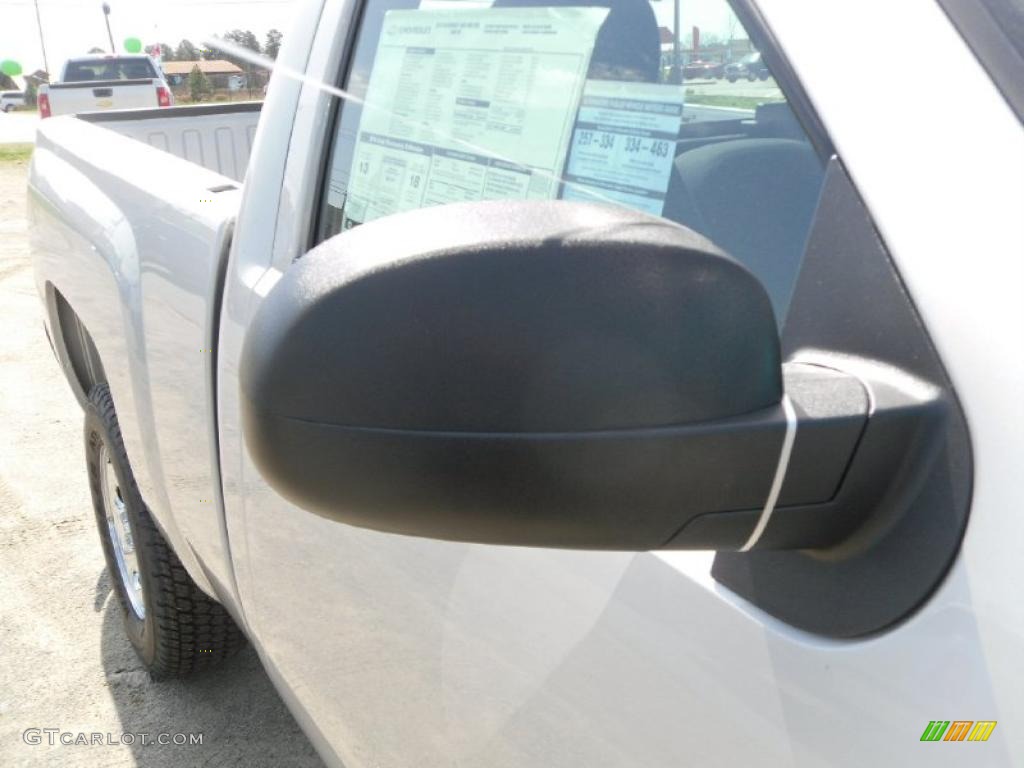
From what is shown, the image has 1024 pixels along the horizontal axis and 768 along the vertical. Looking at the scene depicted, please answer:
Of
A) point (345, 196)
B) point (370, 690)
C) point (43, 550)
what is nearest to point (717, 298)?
point (370, 690)

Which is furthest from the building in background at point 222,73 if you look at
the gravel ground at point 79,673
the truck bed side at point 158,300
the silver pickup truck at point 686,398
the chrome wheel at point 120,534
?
the gravel ground at point 79,673

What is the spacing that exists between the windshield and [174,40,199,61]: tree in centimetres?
1350

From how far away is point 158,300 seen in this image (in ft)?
6.92

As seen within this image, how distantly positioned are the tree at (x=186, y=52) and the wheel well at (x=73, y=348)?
105 centimetres

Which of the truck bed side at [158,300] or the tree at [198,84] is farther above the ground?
the tree at [198,84]

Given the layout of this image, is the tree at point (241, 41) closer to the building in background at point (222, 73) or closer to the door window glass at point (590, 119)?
the building in background at point (222, 73)

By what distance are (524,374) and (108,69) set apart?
627 inches

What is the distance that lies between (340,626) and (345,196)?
70cm

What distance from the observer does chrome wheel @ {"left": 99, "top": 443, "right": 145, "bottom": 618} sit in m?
2.95

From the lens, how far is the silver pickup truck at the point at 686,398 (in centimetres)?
71

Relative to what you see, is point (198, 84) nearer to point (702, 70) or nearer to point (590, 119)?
point (590, 119)

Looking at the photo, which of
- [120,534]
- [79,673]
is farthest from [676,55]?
[79,673]

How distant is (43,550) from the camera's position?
142 inches

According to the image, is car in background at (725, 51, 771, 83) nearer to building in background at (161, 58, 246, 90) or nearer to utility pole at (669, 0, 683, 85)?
utility pole at (669, 0, 683, 85)
